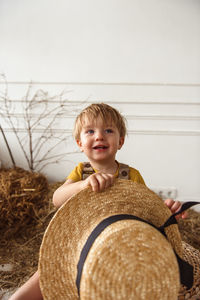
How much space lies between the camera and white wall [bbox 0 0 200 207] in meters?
2.36

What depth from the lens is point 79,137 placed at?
1247 mm

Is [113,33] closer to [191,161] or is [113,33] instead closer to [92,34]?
[92,34]

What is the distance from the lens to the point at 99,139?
112cm

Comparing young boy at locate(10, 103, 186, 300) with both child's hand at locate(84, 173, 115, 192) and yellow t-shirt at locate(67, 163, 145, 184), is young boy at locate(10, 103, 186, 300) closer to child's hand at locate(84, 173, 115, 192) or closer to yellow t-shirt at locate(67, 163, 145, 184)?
yellow t-shirt at locate(67, 163, 145, 184)

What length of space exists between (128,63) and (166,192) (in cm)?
138

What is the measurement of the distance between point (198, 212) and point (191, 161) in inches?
21.3

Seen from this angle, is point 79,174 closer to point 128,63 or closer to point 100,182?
point 100,182

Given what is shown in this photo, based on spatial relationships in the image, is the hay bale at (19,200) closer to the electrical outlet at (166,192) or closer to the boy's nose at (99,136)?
the boy's nose at (99,136)

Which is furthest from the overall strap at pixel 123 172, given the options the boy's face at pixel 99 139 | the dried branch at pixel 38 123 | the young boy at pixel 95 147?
the dried branch at pixel 38 123

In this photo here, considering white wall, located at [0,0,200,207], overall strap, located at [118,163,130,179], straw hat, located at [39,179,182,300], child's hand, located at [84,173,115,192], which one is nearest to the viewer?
straw hat, located at [39,179,182,300]

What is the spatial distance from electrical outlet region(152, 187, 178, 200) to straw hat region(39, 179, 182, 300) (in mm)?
1718

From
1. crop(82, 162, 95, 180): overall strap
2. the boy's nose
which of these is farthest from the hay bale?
the boy's nose

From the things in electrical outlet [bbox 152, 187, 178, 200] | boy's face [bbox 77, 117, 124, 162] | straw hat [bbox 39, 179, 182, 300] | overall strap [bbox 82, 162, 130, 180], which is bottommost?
electrical outlet [bbox 152, 187, 178, 200]

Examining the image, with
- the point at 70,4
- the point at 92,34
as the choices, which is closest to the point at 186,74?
the point at 92,34
